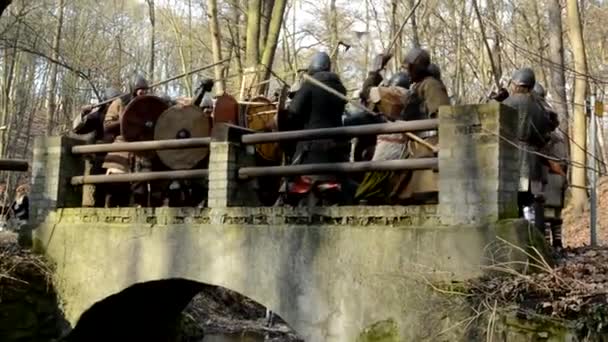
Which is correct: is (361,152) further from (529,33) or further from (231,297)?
(529,33)

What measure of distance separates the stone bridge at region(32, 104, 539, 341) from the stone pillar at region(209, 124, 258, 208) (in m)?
0.01

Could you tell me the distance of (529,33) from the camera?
1038 inches

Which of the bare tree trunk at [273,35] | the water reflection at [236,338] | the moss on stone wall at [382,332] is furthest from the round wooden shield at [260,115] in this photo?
the bare tree trunk at [273,35]

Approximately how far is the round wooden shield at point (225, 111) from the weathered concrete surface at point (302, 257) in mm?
1238

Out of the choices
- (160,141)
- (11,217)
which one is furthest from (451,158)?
(11,217)

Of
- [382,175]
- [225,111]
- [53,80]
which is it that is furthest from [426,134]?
[53,80]

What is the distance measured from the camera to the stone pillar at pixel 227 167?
7.50 metres

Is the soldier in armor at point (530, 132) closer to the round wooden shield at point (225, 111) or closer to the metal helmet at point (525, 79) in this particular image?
the metal helmet at point (525, 79)

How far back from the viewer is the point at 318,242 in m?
6.90

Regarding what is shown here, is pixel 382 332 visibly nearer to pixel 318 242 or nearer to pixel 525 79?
pixel 318 242

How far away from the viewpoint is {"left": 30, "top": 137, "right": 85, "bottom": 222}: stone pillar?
8844 millimetres

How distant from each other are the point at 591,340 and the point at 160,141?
4783mm

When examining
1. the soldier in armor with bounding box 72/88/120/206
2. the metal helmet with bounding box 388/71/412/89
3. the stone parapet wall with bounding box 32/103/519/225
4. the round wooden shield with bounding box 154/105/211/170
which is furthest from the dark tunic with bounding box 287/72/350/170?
the soldier in armor with bounding box 72/88/120/206

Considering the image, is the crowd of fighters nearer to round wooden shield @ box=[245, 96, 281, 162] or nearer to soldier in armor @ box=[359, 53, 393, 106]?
soldier in armor @ box=[359, 53, 393, 106]
